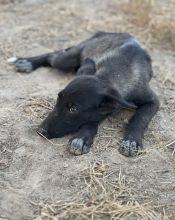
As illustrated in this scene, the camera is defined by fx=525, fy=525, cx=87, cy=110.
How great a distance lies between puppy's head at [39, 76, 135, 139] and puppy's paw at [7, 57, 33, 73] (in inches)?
67.3

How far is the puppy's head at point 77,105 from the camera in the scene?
5359mm

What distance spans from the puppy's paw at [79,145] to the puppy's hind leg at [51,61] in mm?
1953

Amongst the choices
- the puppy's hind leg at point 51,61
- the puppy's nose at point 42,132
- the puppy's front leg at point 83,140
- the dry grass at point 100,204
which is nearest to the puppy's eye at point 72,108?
the puppy's front leg at point 83,140

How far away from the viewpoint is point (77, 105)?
535cm

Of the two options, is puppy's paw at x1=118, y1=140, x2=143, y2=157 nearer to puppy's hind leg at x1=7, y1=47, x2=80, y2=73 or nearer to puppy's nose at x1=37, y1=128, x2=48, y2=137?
puppy's nose at x1=37, y1=128, x2=48, y2=137

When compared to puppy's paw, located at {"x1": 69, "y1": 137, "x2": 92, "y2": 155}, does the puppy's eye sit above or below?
above

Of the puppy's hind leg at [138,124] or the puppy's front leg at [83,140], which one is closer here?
the puppy's front leg at [83,140]

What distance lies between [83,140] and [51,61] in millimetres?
2161

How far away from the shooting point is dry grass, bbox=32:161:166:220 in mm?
4418

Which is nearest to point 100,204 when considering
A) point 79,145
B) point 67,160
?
point 67,160

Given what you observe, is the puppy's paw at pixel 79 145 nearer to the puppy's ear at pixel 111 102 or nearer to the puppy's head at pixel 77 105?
the puppy's head at pixel 77 105

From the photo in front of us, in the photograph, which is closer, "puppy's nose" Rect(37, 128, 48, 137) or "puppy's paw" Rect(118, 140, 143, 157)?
"puppy's paw" Rect(118, 140, 143, 157)

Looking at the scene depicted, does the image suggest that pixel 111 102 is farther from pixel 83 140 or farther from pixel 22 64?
pixel 22 64

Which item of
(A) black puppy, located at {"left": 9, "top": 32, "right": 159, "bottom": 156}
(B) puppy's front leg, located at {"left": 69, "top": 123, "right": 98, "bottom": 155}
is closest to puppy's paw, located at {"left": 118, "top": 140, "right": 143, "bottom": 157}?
(A) black puppy, located at {"left": 9, "top": 32, "right": 159, "bottom": 156}
